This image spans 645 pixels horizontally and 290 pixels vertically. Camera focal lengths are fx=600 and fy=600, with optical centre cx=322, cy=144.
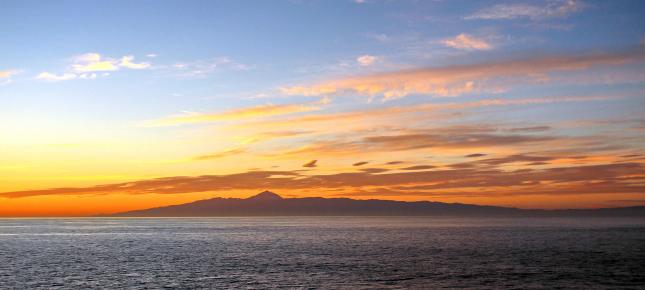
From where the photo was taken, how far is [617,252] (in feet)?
376

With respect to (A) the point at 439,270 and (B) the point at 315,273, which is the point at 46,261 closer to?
Answer: (B) the point at 315,273

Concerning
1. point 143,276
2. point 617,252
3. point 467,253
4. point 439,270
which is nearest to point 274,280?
point 143,276

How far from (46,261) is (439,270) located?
64.0 m

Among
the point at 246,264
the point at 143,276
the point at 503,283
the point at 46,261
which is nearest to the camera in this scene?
the point at 503,283

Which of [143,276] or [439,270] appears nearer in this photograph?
[143,276]

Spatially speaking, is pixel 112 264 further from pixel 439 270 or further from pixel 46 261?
pixel 439 270

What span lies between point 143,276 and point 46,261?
3187cm

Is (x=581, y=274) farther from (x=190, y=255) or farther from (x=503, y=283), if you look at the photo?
(x=190, y=255)

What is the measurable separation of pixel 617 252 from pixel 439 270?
51.8 m

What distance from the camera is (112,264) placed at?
9350cm

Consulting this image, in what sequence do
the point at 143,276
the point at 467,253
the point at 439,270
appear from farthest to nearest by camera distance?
the point at 467,253 → the point at 439,270 → the point at 143,276

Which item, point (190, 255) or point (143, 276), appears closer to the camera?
point (143, 276)

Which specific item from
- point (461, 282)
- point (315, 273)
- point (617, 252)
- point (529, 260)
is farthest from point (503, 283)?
point (617, 252)

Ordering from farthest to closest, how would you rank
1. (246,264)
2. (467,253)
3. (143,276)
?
(467,253), (246,264), (143,276)
